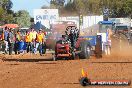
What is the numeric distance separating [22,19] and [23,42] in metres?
77.6

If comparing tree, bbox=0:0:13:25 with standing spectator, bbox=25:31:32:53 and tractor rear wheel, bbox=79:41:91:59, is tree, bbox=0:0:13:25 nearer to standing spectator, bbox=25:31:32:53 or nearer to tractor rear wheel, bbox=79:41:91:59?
standing spectator, bbox=25:31:32:53

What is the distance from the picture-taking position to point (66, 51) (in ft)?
79.5

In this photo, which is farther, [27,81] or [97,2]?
[97,2]

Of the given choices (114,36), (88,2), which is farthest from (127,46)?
(88,2)

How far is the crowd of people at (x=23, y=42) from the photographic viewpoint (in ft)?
102

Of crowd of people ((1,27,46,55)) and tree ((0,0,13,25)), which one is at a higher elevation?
tree ((0,0,13,25))

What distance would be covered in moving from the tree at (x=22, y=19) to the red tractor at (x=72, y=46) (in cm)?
7903

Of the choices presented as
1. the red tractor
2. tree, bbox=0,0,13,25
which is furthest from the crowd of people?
tree, bbox=0,0,13,25

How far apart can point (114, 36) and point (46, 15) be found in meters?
11.2

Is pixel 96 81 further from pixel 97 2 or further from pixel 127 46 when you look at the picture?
pixel 97 2

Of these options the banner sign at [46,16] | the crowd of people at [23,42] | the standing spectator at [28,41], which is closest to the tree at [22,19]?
the banner sign at [46,16]

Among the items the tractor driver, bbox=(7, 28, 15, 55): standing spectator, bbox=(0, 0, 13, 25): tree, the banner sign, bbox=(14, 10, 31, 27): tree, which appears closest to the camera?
the tractor driver

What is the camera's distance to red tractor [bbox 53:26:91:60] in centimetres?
2408

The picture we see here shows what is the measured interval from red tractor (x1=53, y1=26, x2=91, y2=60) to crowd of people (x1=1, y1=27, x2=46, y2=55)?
6335mm
